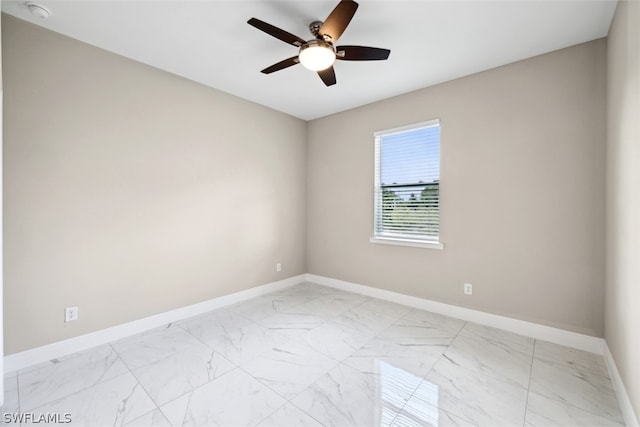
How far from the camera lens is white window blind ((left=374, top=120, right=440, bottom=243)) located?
11.0 feet

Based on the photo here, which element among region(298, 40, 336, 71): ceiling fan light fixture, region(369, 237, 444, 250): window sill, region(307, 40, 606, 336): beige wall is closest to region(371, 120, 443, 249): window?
region(369, 237, 444, 250): window sill

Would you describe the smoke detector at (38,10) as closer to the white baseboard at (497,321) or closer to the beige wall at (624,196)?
the beige wall at (624,196)

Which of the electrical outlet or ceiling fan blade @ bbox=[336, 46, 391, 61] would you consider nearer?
ceiling fan blade @ bbox=[336, 46, 391, 61]

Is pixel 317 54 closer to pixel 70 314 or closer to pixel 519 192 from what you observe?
pixel 519 192

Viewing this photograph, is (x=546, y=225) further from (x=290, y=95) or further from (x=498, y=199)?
(x=290, y=95)

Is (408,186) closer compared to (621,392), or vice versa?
(621,392)

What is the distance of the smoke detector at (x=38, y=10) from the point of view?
2.00 m

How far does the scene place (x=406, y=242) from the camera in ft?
11.5

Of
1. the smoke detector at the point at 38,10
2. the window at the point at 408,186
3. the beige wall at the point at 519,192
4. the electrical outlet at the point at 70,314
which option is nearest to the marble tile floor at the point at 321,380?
the electrical outlet at the point at 70,314

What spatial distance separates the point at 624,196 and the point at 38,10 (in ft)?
13.9

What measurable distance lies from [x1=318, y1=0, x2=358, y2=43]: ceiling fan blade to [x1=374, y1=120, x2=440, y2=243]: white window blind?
1814 mm

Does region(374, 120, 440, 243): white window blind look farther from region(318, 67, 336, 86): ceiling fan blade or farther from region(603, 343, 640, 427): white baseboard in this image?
region(603, 343, 640, 427): white baseboard

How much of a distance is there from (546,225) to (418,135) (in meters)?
1.64

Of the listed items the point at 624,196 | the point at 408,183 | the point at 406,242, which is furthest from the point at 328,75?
the point at 624,196
